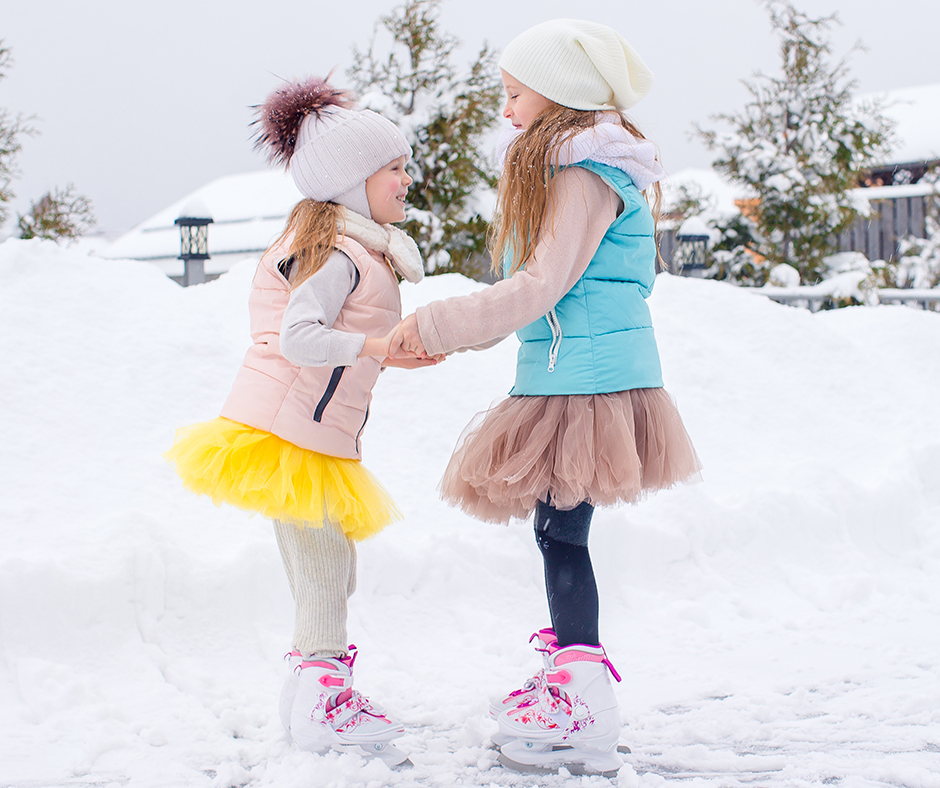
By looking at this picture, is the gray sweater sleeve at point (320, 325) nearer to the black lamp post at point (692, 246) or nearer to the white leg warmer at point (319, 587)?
the white leg warmer at point (319, 587)

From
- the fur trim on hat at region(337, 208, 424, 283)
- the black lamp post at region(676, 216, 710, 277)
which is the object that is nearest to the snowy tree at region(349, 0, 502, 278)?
the black lamp post at region(676, 216, 710, 277)

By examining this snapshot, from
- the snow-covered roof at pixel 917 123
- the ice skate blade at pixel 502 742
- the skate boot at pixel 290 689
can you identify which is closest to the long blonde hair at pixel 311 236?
the skate boot at pixel 290 689

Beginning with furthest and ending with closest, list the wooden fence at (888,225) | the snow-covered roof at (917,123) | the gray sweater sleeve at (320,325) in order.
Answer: the snow-covered roof at (917,123), the wooden fence at (888,225), the gray sweater sleeve at (320,325)

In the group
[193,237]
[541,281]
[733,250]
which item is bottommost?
[541,281]

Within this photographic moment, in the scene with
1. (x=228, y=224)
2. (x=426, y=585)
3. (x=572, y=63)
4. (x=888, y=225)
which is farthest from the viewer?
(x=228, y=224)

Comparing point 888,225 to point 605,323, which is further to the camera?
point 888,225

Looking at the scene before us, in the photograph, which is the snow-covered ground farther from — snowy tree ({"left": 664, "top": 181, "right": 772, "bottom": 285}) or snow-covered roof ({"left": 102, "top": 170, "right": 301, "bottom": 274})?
snow-covered roof ({"left": 102, "top": 170, "right": 301, "bottom": 274})

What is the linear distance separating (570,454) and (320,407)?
59 centimetres

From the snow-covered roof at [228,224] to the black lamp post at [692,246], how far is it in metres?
8.47

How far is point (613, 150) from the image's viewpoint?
6.49 feet

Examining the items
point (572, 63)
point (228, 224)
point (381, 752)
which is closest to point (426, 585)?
point (381, 752)

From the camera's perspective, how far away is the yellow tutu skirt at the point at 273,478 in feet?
6.61

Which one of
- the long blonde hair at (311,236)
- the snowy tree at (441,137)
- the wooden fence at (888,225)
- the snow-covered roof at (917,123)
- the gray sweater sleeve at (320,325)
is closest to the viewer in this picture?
the gray sweater sleeve at (320,325)

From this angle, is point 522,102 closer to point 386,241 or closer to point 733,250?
point 386,241
